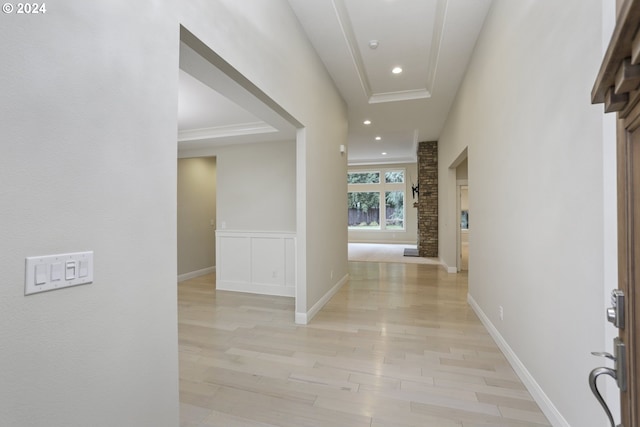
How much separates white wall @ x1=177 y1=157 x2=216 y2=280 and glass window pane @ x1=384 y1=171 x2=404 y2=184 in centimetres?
791

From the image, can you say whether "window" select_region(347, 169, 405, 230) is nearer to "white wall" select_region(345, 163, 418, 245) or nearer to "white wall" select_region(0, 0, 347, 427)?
"white wall" select_region(345, 163, 418, 245)

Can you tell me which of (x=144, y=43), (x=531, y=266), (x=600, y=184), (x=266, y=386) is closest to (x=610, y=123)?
(x=600, y=184)

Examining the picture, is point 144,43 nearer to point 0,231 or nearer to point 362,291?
point 0,231

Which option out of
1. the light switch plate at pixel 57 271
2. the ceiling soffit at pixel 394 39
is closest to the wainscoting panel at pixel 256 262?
the ceiling soffit at pixel 394 39

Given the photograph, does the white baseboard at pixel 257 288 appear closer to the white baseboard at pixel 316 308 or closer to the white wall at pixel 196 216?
the white baseboard at pixel 316 308

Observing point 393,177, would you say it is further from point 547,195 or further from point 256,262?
A: point 547,195

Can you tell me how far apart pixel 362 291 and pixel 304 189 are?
2.25m

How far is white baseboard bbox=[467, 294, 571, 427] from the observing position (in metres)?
1.69

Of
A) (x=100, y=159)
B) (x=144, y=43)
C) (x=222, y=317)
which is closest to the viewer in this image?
(x=100, y=159)

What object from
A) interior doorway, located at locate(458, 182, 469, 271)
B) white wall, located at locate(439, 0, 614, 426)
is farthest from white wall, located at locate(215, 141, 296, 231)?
interior doorway, located at locate(458, 182, 469, 271)

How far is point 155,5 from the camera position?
132 cm

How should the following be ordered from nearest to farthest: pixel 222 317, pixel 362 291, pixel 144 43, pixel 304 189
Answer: pixel 144 43, pixel 304 189, pixel 222 317, pixel 362 291

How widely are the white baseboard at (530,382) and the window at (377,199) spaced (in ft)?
31.0

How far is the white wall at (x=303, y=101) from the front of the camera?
1.88 meters
